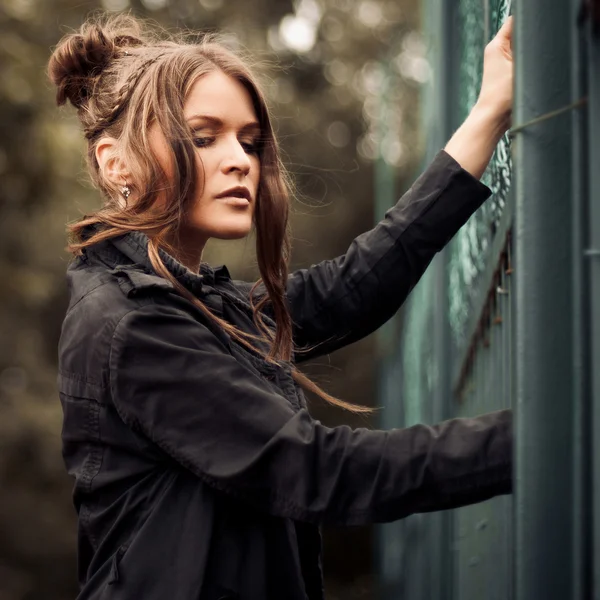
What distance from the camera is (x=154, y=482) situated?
1.96 metres

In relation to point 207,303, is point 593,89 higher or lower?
higher

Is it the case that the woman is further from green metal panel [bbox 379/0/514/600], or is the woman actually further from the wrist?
green metal panel [bbox 379/0/514/600]

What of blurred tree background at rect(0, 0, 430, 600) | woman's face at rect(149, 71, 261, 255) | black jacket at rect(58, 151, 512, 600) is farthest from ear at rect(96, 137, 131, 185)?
blurred tree background at rect(0, 0, 430, 600)

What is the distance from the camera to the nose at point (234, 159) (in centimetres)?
224

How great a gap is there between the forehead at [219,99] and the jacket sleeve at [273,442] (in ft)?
1.71

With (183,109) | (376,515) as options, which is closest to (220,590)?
(376,515)

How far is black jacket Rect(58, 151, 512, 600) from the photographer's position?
1.71 meters

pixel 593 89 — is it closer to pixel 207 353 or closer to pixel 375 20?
pixel 207 353

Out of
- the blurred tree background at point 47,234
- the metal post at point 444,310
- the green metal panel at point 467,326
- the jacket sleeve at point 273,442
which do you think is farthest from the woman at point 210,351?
the blurred tree background at point 47,234

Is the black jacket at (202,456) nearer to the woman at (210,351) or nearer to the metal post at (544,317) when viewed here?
the woman at (210,351)

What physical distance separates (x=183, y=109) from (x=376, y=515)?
0.93 m

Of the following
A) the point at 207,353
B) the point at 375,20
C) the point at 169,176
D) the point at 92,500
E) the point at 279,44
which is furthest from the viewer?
the point at 375,20

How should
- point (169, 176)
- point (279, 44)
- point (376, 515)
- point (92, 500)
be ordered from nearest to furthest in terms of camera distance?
point (376, 515) < point (92, 500) < point (169, 176) < point (279, 44)

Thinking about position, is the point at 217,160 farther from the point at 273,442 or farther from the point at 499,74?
the point at 273,442
